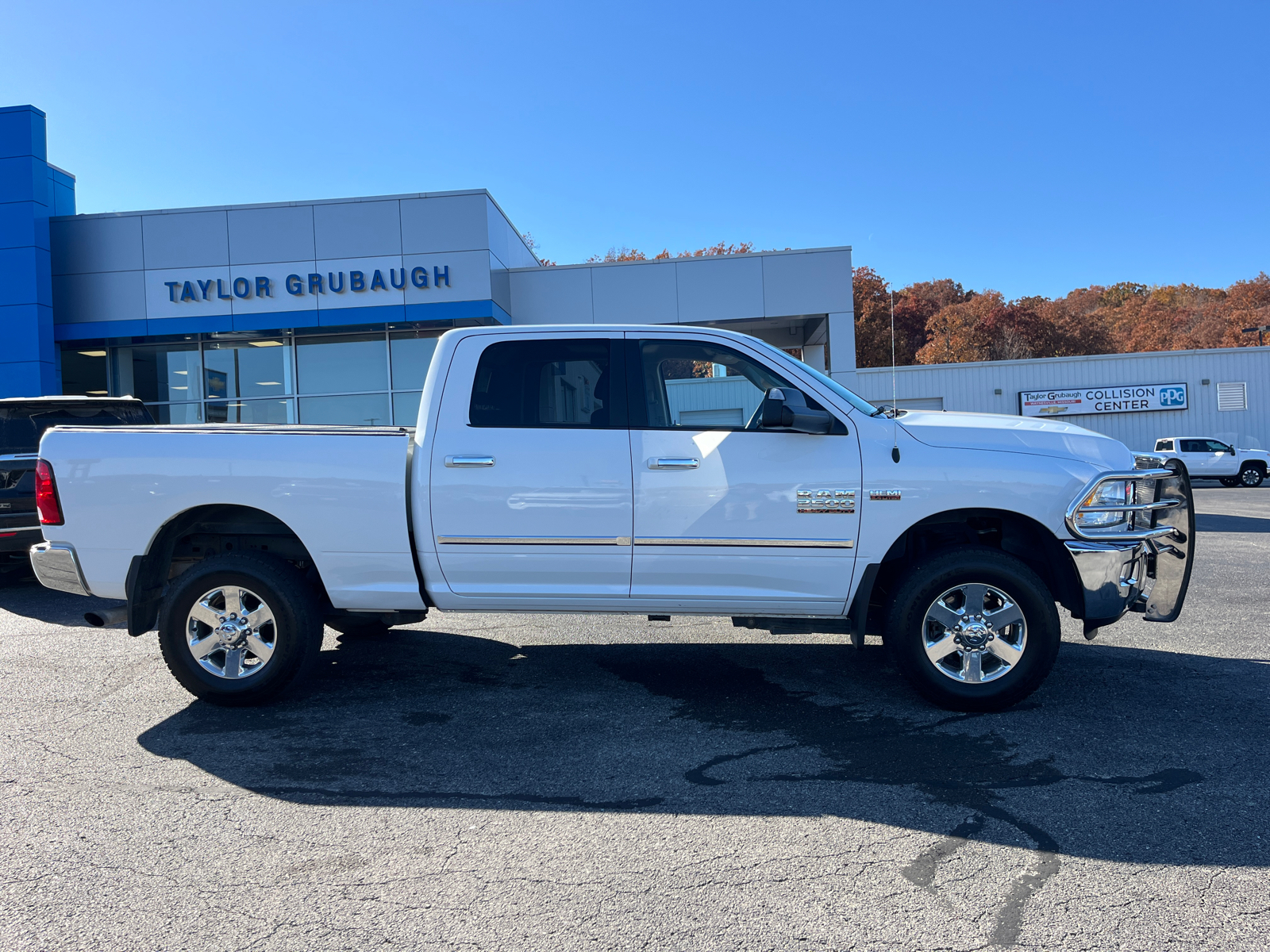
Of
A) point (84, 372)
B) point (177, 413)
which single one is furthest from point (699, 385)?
point (84, 372)

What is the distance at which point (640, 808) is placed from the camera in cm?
387

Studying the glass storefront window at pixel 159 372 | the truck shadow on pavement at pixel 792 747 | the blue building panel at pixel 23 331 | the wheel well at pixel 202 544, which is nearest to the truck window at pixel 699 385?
the truck shadow on pavement at pixel 792 747

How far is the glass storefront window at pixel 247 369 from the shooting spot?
2097cm

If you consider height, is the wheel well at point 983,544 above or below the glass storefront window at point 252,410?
below

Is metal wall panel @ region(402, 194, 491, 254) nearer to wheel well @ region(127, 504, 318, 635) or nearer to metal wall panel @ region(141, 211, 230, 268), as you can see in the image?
metal wall panel @ region(141, 211, 230, 268)

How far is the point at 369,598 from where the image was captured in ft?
17.7

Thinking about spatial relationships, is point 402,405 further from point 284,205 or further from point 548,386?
point 548,386

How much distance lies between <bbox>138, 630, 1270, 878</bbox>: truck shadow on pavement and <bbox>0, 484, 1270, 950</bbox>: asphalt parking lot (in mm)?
19

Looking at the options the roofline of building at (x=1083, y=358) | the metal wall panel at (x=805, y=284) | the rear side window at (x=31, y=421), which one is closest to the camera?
the rear side window at (x=31, y=421)

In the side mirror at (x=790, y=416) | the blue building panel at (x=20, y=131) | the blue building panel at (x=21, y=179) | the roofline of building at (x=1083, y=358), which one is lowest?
the side mirror at (x=790, y=416)

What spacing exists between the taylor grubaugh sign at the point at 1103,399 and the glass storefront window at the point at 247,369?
2361 centimetres

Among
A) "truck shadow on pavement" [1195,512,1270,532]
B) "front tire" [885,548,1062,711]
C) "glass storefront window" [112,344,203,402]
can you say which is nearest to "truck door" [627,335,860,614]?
"front tire" [885,548,1062,711]

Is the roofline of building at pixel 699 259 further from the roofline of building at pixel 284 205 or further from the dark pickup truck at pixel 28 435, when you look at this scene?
the dark pickup truck at pixel 28 435

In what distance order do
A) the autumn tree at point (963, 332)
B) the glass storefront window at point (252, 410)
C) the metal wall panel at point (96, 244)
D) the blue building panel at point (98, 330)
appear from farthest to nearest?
the autumn tree at point (963, 332) → the glass storefront window at point (252, 410) → the blue building panel at point (98, 330) → the metal wall panel at point (96, 244)
